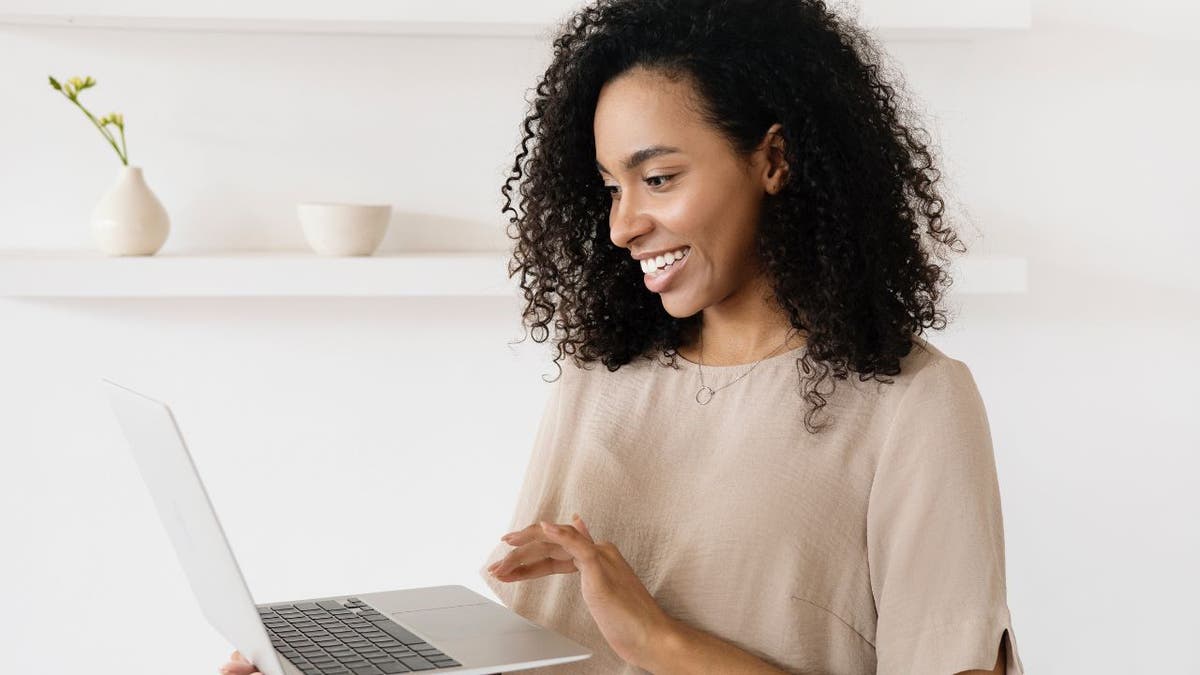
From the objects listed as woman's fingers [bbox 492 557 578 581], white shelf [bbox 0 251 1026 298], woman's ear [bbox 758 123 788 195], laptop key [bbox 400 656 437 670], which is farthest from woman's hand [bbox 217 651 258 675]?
white shelf [bbox 0 251 1026 298]

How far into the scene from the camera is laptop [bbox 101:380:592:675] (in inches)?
41.8

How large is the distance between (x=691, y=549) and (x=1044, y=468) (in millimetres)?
1296

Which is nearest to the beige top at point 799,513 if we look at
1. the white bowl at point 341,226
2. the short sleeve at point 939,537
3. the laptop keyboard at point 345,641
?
the short sleeve at point 939,537

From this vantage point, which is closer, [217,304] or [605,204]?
[605,204]

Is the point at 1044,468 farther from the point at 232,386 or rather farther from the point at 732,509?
the point at 232,386

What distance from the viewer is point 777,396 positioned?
1271mm

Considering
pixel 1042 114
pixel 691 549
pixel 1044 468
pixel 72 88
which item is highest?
pixel 1042 114

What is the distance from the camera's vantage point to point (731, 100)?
1219 millimetres

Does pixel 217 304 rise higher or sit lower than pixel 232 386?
higher

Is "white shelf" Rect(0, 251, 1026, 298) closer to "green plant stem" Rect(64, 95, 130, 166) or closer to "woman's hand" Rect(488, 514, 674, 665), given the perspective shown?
"green plant stem" Rect(64, 95, 130, 166)

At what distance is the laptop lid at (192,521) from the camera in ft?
3.40

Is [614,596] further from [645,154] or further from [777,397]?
[645,154]

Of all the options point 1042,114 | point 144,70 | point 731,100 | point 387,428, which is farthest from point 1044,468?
point 144,70

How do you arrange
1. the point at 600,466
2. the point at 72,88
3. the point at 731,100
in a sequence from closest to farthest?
the point at 731,100 → the point at 600,466 → the point at 72,88
